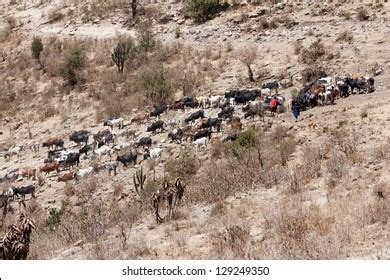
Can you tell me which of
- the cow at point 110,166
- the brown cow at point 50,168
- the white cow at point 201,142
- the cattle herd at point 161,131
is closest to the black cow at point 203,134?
the cattle herd at point 161,131

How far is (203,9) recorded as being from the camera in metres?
36.2

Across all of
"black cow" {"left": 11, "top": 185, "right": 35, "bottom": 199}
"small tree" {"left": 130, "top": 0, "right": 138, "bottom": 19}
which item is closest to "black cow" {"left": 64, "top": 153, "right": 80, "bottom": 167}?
"black cow" {"left": 11, "top": 185, "right": 35, "bottom": 199}

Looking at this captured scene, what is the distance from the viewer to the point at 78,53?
110 feet

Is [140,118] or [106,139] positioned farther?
[140,118]

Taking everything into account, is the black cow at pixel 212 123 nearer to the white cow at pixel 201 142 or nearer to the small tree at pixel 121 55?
the white cow at pixel 201 142

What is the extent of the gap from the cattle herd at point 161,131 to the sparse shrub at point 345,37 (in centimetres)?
541

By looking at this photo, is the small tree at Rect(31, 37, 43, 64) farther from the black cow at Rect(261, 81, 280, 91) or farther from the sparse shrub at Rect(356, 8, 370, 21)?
the sparse shrub at Rect(356, 8, 370, 21)

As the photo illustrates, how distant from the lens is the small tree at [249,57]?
1032 inches

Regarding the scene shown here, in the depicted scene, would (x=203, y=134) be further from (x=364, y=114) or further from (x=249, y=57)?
(x=249, y=57)

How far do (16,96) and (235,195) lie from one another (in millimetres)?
25954

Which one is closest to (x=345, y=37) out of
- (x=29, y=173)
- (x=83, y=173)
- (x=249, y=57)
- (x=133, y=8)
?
(x=249, y=57)

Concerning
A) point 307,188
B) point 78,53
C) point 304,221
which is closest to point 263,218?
point 304,221

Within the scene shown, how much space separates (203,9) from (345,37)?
486 inches

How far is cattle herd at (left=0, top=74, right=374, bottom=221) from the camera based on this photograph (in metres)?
19.0
